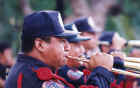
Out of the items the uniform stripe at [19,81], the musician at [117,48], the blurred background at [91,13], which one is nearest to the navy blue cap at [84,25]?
the musician at [117,48]

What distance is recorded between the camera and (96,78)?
2910 millimetres

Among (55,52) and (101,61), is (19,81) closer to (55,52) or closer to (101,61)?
(55,52)

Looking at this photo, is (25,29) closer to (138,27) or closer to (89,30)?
(89,30)

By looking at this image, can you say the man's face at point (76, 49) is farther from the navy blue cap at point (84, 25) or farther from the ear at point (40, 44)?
the ear at point (40, 44)

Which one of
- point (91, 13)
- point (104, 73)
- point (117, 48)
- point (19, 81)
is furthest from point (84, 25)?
point (91, 13)

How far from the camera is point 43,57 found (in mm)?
2904

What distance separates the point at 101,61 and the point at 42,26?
679 millimetres

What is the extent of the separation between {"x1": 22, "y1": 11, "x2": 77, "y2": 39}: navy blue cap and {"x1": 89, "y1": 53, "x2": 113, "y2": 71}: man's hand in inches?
15.3

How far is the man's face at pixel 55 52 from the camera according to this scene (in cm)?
288

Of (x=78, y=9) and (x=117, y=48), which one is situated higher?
(x=78, y=9)

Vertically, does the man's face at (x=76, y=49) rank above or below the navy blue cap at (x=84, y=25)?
below

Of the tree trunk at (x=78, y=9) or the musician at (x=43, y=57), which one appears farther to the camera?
the tree trunk at (x=78, y=9)

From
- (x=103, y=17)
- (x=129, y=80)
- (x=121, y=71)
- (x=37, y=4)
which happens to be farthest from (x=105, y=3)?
(x=121, y=71)

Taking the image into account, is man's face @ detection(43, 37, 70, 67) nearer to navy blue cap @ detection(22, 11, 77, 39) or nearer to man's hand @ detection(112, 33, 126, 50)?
navy blue cap @ detection(22, 11, 77, 39)
